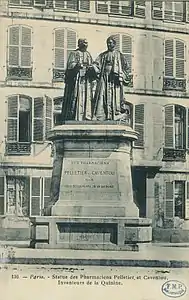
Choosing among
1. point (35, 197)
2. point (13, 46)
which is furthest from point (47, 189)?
point (13, 46)

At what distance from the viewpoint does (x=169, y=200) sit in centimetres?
425

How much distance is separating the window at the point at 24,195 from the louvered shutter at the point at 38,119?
0.65 feet

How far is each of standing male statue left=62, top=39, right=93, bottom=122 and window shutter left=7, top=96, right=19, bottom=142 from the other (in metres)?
0.22

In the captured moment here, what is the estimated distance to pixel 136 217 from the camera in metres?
3.98

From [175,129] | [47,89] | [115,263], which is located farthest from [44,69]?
[115,263]

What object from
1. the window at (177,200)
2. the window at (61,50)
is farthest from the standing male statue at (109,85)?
the window at (177,200)

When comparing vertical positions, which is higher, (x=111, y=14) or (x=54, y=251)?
(x=111, y=14)

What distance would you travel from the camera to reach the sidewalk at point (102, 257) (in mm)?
3791

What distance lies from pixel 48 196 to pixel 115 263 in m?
0.52

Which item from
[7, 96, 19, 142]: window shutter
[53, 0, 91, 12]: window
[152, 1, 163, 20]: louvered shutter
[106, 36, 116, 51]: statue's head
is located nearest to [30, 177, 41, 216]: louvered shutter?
[7, 96, 19, 142]: window shutter

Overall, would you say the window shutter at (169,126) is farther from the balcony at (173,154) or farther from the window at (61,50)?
the window at (61,50)

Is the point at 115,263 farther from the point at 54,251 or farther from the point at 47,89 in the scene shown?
the point at 47,89

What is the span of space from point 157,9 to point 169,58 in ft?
0.79

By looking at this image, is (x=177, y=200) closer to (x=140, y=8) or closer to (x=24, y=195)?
(x=24, y=195)
